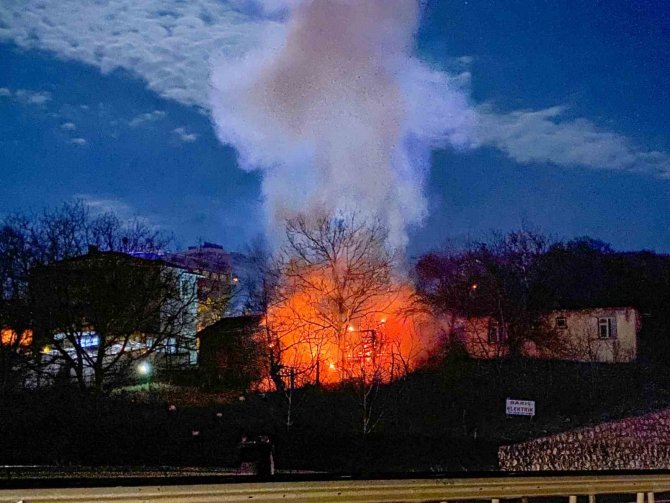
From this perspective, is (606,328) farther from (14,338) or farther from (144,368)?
(14,338)

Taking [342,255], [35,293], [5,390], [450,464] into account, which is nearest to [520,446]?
[450,464]

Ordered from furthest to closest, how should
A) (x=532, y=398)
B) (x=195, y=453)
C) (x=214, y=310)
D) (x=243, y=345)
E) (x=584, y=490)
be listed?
(x=214, y=310), (x=243, y=345), (x=532, y=398), (x=195, y=453), (x=584, y=490)

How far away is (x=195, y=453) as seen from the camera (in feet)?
92.7

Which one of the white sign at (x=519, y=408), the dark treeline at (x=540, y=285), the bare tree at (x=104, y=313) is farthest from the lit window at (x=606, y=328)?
the bare tree at (x=104, y=313)

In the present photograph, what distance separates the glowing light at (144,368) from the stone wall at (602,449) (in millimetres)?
18201

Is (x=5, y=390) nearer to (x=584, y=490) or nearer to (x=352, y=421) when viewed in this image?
(x=352, y=421)

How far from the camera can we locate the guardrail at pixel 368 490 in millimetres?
5566

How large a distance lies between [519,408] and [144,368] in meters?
18.0

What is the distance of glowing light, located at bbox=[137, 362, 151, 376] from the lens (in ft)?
127

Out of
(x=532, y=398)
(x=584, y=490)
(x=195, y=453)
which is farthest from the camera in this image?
(x=532, y=398)

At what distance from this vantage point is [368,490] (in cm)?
711

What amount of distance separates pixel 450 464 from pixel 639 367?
18327mm

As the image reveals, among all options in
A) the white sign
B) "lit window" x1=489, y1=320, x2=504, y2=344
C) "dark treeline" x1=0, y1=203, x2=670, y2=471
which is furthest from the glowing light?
"lit window" x1=489, y1=320, x2=504, y2=344

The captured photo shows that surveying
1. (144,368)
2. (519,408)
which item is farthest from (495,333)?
(144,368)
